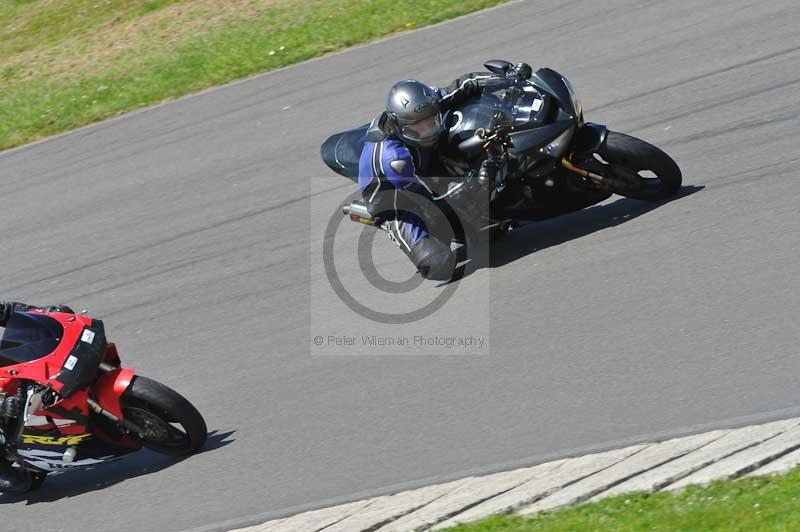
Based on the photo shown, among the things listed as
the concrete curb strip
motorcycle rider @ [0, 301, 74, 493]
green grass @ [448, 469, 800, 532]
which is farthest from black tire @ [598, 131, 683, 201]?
motorcycle rider @ [0, 301, 74, 493]

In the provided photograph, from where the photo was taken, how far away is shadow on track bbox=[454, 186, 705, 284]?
880 centimetres

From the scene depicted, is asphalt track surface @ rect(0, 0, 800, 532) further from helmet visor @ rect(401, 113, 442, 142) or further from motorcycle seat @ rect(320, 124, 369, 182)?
helmet visor @ rect(401, 113, 442, 142)

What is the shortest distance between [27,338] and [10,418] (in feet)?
1.77

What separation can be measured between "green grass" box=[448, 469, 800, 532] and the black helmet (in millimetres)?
3436

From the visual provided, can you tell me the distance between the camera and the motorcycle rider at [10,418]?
6730mm

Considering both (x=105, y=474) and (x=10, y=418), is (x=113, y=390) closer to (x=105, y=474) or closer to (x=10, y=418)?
(x=10, y=418)

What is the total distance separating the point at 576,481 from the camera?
5.80 metres

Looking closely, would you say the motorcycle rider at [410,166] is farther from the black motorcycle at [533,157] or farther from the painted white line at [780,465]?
the painted white line at [780,465]

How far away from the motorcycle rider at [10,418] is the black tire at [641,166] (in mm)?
3952

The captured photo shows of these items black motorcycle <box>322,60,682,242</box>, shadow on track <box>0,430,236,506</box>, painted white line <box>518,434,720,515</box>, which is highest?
black motorcycle <box>322,60,682,242</box>

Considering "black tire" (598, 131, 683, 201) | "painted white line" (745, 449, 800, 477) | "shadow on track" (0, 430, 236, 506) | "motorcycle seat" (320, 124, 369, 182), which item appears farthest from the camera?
"motorcycle seat" (320, 124, 369, 182)

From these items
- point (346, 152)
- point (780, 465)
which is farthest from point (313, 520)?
point (346, 152)

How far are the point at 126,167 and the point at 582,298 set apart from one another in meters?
6.52

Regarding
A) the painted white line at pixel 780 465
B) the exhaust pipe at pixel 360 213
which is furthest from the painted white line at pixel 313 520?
the exhaust pipe at pixel 360 213
